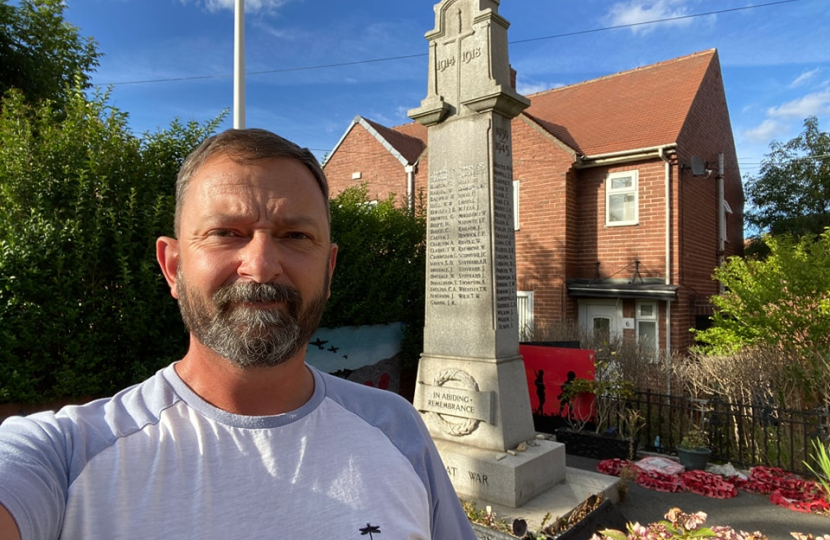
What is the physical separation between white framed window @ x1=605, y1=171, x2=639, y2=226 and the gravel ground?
26.1ft

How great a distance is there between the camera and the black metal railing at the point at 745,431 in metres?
6.33

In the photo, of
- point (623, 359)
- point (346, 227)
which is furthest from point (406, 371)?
point (623, 359)

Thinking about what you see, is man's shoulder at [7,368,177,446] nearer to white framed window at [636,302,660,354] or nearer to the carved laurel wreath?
the carved laurel wreath

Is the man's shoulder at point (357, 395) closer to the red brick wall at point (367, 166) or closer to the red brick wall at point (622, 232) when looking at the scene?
the red brick wall at point (622, 232)

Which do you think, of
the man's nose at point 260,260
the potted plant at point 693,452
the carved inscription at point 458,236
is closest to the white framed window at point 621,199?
the potted plant at point 693,452

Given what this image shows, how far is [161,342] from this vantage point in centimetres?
472

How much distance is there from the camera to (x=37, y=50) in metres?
10.0

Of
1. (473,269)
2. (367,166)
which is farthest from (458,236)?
(367,166)

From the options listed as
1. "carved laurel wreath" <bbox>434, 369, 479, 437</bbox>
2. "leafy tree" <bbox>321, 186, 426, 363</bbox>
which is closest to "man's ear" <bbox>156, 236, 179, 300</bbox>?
"carved laurel wreath" <bbox>434, 369, 479, 437</bbox>

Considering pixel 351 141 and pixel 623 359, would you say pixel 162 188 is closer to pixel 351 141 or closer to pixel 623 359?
pixel 623 359

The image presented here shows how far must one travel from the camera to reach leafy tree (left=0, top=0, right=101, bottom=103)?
943 cm

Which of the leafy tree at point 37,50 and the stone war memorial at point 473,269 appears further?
the leafy tree at point 37,50

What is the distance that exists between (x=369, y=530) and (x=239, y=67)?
255 inches

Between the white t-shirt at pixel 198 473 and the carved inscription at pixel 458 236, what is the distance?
13.4ft
